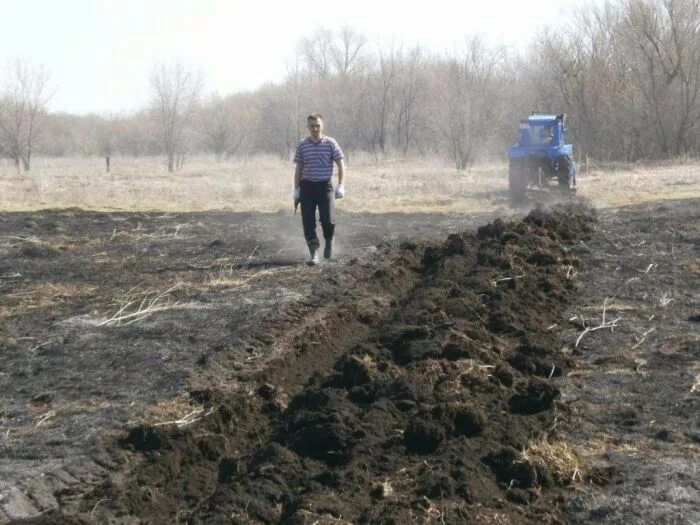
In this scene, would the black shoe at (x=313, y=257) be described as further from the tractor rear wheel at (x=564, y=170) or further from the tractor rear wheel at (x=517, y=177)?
the tractor rear wheel at (x=564, y=170)

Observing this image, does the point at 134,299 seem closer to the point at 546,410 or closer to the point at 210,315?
the point at 210,315

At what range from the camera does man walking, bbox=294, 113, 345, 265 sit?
1116cm

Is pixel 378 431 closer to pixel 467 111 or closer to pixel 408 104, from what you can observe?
pixel 467 111

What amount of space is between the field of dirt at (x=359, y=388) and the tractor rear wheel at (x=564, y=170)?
11.7m

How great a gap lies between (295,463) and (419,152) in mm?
58498

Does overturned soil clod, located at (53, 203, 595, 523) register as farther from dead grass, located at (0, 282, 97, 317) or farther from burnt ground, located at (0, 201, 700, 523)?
dead grass, located at (0, 282, 97, 317)

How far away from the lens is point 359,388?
5848mm

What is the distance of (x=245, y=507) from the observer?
13.6ft

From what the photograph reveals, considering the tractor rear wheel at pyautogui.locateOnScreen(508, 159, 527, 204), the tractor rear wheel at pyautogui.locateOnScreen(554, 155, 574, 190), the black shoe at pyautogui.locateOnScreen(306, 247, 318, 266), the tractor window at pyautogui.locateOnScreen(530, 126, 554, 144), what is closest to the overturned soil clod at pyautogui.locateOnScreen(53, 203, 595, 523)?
Result: the black shoe at pyautogui.locateOnScreen(306, 247, 318, 266)

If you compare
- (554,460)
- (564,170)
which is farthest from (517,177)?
(554,460)

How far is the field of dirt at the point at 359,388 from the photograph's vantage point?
4.35 meters

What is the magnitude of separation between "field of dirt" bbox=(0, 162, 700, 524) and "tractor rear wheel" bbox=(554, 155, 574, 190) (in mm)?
11749

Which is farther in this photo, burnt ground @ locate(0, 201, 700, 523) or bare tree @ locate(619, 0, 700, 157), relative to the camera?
bare tree @ locate(619, 0, 700, 157)

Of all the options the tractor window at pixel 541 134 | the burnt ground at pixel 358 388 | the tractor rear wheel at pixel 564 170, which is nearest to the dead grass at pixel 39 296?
the burnt ground at pixel 358 388
